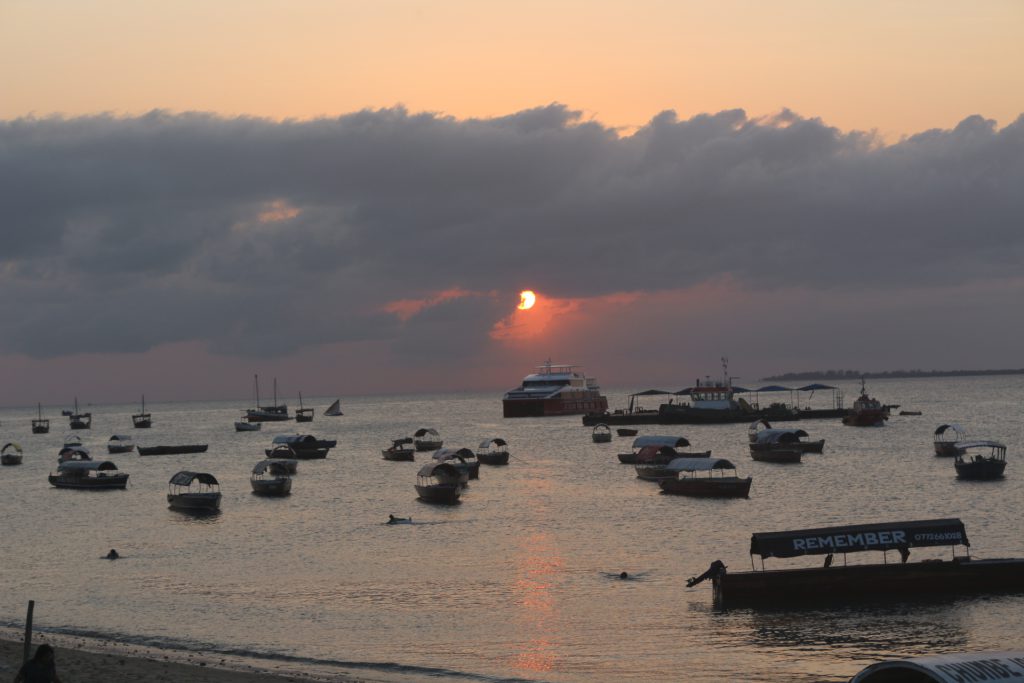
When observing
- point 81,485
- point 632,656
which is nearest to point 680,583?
point 632,656

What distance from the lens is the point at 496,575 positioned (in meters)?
52.3

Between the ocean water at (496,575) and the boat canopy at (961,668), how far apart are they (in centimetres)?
1825

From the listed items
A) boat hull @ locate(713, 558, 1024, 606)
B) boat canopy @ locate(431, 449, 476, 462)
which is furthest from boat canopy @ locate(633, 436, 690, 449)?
boat hull @ locate(713, 558, 1024, 606)

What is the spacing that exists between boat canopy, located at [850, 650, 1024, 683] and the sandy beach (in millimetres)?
21442

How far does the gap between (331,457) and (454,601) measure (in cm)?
10144

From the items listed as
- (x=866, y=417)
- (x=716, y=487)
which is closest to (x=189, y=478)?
(x=716, y=487)

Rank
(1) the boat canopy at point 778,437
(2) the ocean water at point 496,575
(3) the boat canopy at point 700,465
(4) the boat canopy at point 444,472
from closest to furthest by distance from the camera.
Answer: (2) the ocean water at point 496,575
(3) the boat canopy at point 700,465
(4) the boat canopy at point 444,472
(1) the boat canopy at point 778,437

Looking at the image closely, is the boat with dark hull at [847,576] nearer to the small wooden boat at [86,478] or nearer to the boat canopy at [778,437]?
the boat canopy at [778,437]

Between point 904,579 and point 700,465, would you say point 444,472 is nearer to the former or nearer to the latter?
point 700,465

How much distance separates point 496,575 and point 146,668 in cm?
2204

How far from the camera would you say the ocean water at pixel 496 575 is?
37.1 m

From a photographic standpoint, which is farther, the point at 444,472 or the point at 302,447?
the point at 302,447

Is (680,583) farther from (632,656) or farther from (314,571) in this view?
(314,571)

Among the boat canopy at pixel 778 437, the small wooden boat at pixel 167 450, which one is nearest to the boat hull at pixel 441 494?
the boat canopy at pixel 778 437
